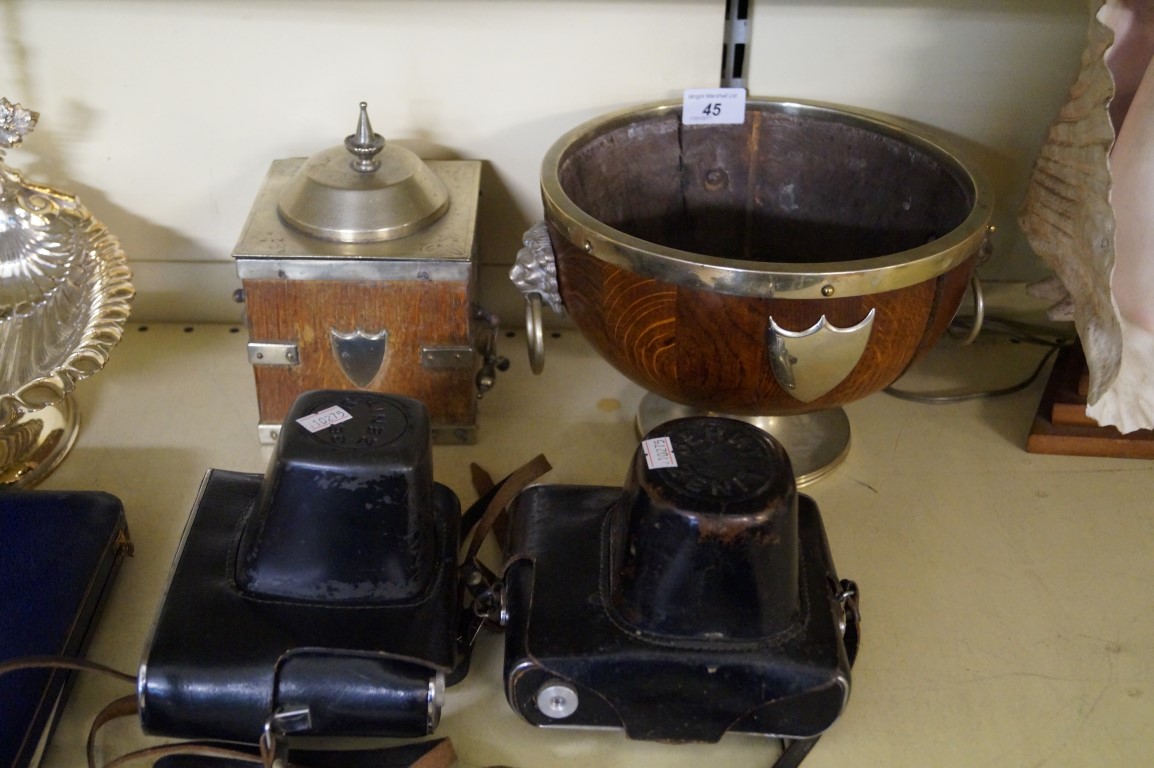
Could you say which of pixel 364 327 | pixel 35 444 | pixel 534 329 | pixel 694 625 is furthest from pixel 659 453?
pixel 35 444

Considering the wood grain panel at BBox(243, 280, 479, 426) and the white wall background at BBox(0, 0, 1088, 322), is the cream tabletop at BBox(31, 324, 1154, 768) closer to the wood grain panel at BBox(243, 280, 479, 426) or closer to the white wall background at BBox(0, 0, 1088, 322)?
the wood grain panel at BBox(243, 280, 479, 426)

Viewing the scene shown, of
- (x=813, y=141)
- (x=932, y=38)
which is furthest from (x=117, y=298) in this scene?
(x=932, y=38)

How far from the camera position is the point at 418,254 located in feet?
2.91

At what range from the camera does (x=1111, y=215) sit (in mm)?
786

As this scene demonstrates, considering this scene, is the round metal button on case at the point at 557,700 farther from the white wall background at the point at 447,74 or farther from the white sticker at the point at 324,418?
the white wall background at the point at 447,74

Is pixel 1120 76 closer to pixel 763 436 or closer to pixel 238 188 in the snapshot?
pixel 763 436

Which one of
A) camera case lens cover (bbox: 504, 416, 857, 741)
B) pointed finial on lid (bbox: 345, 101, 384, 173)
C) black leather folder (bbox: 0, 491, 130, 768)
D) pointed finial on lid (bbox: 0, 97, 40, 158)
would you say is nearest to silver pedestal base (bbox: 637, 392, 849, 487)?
camera case lens cover (bbox: 504, 416, 857, 741)

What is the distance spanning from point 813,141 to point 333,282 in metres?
0.47

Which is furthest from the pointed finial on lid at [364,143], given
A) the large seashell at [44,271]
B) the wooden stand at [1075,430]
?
the wooden stand at [1075,430]

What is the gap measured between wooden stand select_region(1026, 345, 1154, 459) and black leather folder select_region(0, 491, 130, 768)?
0.83 m

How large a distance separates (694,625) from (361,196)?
465 millimetres

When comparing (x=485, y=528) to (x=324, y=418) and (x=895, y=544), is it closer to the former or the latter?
(x=324, y=418)

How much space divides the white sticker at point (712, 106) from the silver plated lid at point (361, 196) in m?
0.25

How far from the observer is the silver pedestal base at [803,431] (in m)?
0.96
